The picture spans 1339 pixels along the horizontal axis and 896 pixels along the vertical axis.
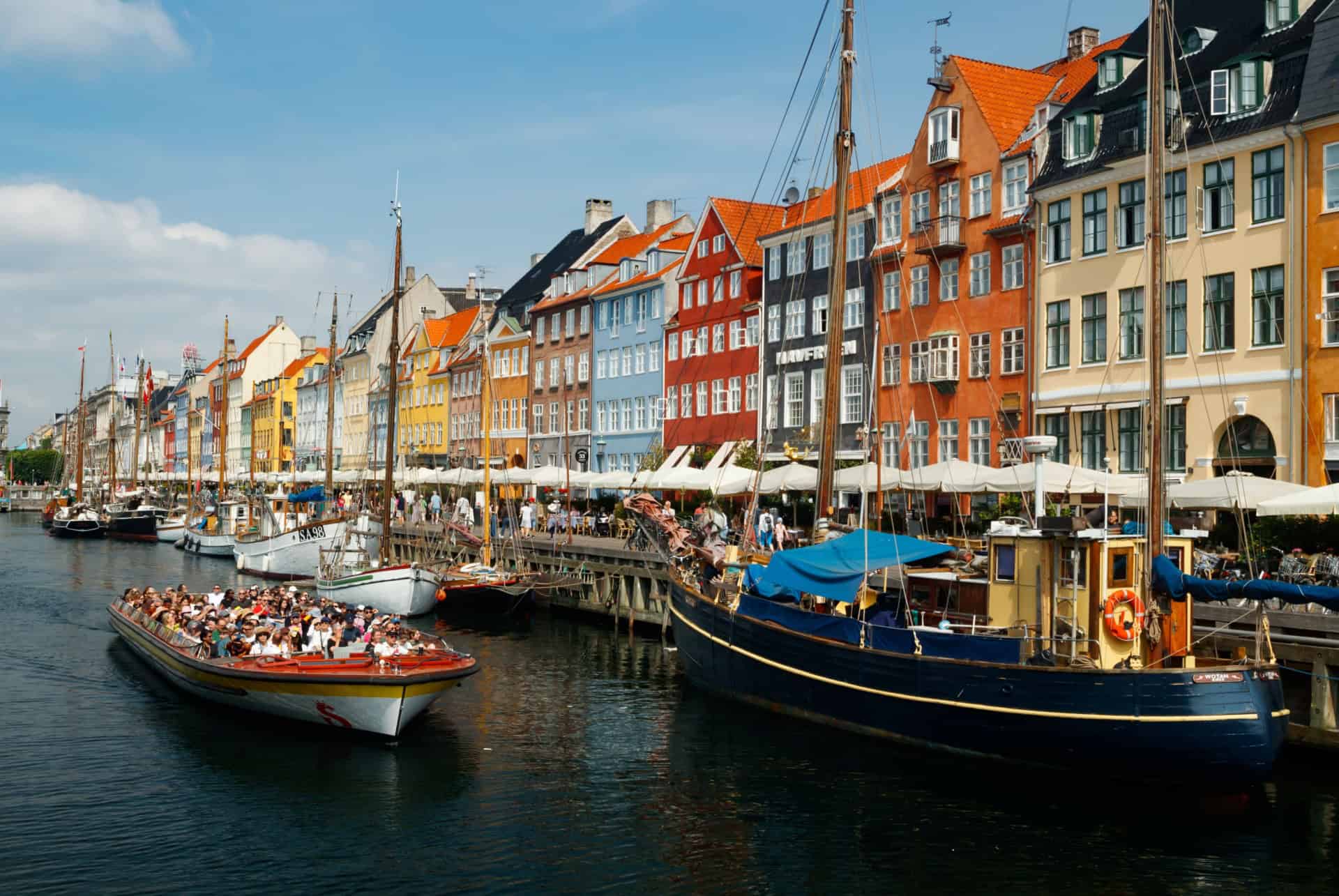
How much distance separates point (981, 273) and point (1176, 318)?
9629 mm

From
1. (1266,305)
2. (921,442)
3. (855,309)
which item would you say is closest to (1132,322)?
(1266,305)

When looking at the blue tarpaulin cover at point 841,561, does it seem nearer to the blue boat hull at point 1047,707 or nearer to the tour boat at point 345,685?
the blue boat hull at point 1047,707

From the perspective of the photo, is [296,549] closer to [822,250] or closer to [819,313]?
[819,313]

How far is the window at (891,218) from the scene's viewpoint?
51.1 meters

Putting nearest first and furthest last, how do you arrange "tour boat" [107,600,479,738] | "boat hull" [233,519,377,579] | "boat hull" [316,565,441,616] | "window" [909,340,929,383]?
"tour boat" [107,600,479,738], "boat hull" [316,565,441,616], "window" [909,340,929,383], "boat hull" [233,519,377,579]

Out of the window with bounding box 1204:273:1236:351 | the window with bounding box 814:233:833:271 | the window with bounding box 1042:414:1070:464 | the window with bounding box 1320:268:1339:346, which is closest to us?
the window with bounding box 1320:268:1339:346

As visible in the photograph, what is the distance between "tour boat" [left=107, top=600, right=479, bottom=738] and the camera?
24438mm

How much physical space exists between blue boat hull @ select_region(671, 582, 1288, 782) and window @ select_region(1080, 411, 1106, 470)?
18181 mm

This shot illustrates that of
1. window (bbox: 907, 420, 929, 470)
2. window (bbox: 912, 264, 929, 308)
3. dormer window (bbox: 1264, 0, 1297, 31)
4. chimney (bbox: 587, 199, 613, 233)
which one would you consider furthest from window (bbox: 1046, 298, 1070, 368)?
chimney (bbox: 587, 199, 613, 233)

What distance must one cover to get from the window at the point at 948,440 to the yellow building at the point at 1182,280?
4.45 m

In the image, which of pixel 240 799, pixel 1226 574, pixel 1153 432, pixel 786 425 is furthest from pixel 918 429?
pixel 240 799

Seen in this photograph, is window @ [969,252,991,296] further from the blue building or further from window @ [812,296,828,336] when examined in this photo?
the blue building

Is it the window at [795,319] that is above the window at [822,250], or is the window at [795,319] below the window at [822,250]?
below

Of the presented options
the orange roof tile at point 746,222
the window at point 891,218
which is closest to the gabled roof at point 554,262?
the orange roof tile at point 746,222
